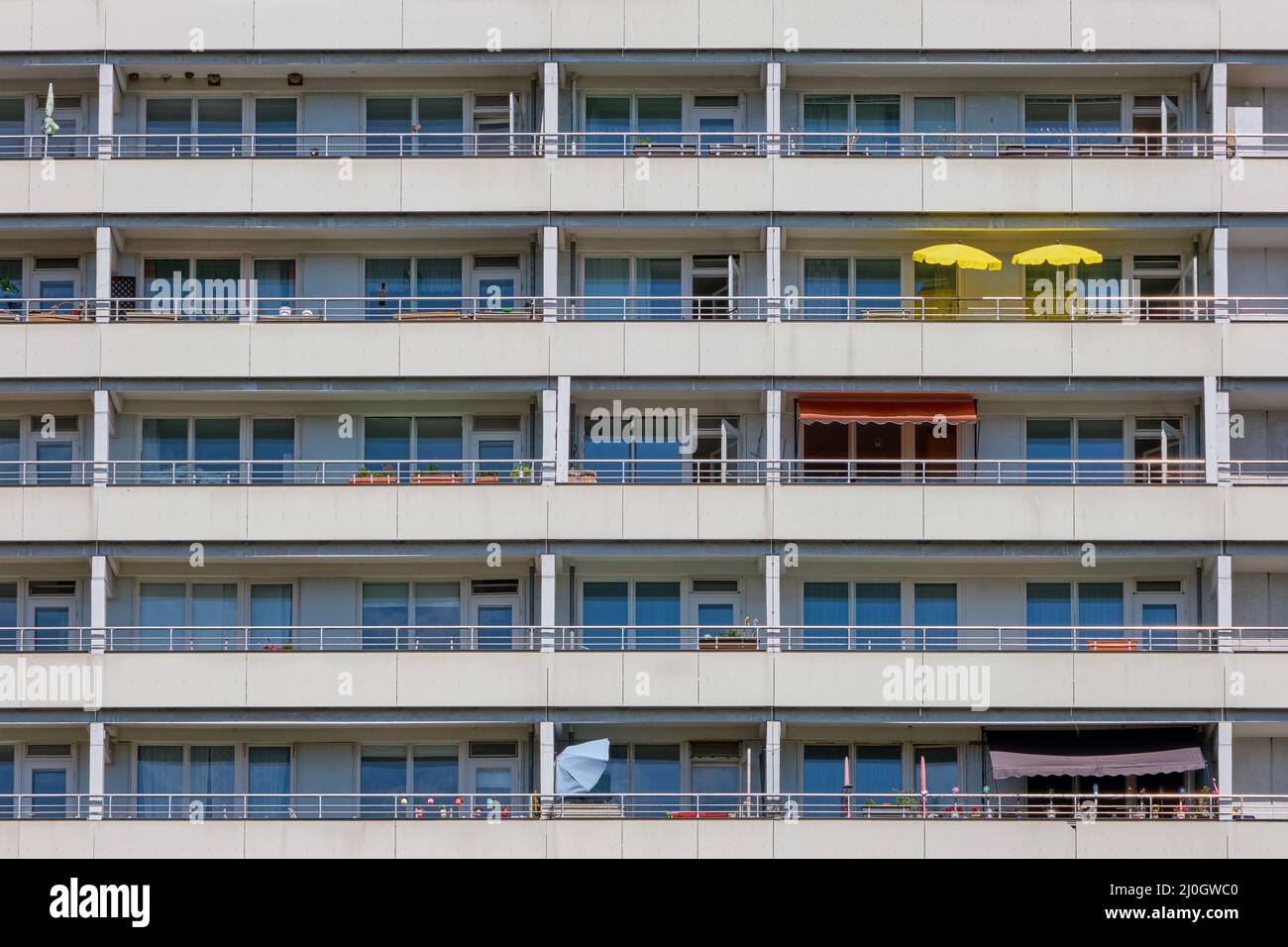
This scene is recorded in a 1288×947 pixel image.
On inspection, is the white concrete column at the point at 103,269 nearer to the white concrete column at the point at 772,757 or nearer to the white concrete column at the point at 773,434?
the white concrete column at the point at 773,434

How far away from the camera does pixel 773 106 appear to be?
175ft

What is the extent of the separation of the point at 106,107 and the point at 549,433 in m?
10.3

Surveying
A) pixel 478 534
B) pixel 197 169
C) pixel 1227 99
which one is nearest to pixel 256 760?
pixel 478 534

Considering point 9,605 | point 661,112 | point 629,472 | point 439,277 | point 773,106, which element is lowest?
point 9,605

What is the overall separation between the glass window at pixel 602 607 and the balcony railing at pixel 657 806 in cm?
301

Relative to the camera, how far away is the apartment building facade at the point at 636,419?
5119cm

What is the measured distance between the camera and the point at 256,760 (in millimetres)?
52656

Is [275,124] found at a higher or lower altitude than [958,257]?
higher

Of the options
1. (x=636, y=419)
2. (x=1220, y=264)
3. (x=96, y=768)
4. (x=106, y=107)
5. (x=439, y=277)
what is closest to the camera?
(x=96, y=768)

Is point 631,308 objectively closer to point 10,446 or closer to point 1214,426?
point 1214,426

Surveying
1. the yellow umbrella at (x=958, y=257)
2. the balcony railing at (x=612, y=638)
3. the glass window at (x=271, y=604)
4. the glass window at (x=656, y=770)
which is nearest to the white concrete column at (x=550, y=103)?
Result: the yellow umbrella at (x=958, y=257)

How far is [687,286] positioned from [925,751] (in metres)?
9.72

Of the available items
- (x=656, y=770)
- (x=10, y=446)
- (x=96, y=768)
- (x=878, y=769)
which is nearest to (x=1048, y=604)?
(x=878, y=769)
